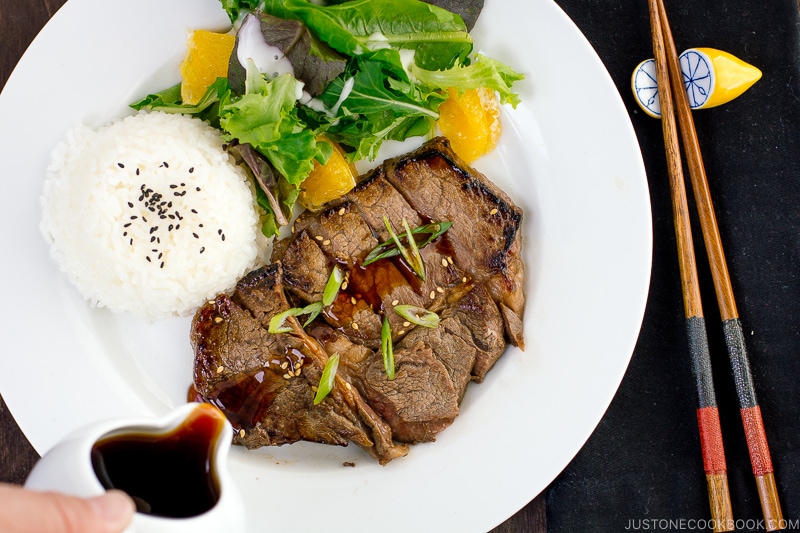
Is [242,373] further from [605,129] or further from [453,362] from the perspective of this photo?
[605,129]

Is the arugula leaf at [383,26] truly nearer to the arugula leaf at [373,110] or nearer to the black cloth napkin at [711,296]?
the arugula leaf at [373,110]

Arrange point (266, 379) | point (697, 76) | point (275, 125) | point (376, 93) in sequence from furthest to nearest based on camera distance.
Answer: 1. point (697, 76)
2. point (266, 379)
3. point (376, 93)
4. point (275, 125)

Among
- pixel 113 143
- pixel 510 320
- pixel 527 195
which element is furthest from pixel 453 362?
pixel 113 143

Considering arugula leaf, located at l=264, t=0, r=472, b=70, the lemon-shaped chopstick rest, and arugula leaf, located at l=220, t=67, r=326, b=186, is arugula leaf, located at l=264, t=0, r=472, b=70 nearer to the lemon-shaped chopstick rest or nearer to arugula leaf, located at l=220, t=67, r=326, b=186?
arugula leaf, located at l=220, t=67, r=326, b=186

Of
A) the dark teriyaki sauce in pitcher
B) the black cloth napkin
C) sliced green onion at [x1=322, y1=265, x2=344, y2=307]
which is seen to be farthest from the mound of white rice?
the black cloth napkin

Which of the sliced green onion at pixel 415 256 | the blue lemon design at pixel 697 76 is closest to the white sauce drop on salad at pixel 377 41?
the sliced green onion at pixel 415 256

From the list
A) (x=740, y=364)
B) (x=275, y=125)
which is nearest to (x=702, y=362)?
(x=740, y=364)

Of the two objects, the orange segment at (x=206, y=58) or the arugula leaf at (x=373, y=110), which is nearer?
the arugula leaf at (x=373, y=110)

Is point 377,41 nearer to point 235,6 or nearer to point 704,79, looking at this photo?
point 235,6
